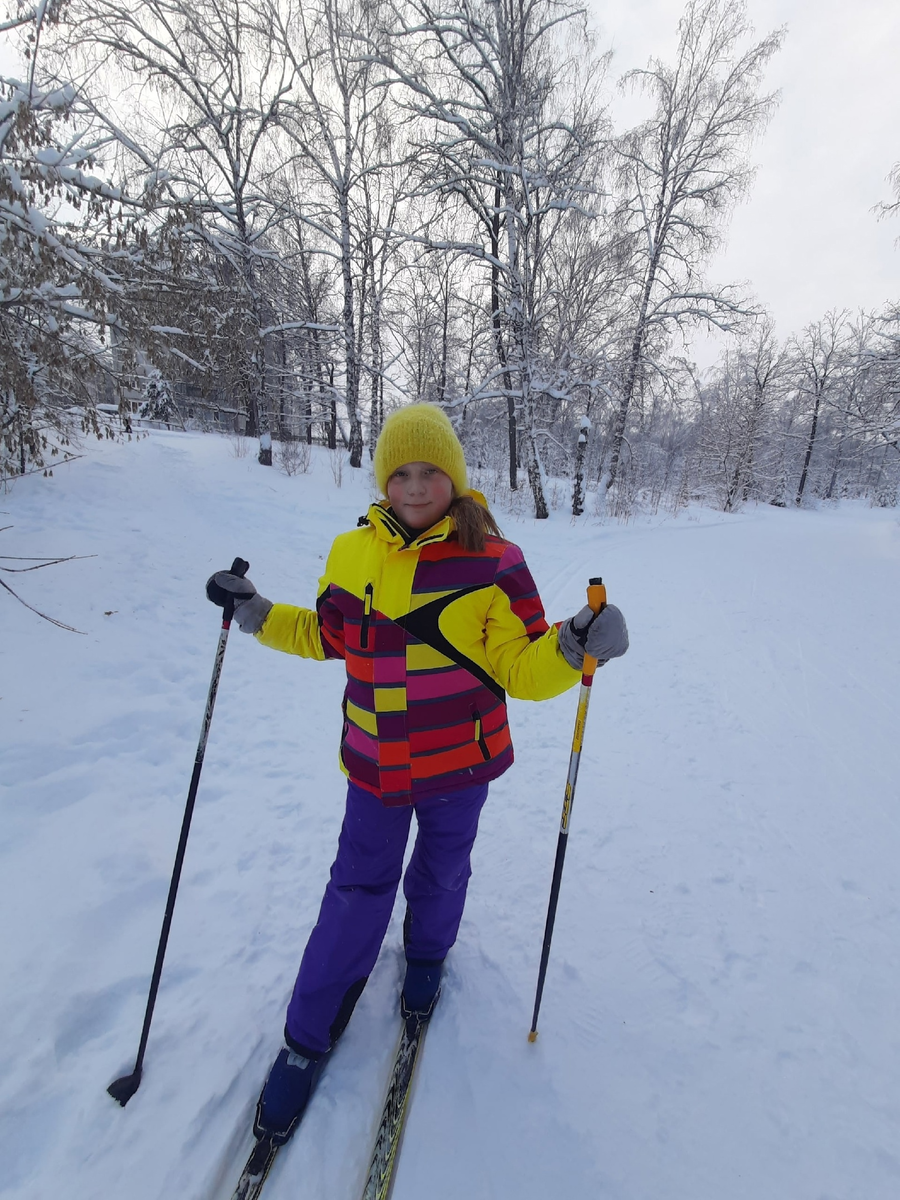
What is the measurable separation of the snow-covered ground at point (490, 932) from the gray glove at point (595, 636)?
1497mm

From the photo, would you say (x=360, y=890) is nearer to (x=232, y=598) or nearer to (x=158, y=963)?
(x=158, y=963)

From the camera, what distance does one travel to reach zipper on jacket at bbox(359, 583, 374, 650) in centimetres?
161

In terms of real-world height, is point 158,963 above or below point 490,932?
above

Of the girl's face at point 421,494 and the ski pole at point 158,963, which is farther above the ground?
the girl's face at point 421,494

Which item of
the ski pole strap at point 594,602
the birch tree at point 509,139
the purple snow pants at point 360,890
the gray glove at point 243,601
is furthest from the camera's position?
the birch tree at point 509,139

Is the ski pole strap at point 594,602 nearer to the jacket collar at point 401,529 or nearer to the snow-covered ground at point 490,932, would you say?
the jacket collar at point 401,529

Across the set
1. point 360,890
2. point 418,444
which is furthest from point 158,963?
point 418,444

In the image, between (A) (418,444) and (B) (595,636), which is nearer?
(B) (595,636)

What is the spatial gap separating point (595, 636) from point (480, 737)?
1.69 ft

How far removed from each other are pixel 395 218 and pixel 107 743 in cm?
1527

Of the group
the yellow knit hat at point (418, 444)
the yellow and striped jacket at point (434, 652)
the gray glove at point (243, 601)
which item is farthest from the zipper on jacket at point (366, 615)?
the gray glove at point (243, 601)

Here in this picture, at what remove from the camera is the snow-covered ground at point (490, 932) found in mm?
1527

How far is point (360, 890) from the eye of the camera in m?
1.69

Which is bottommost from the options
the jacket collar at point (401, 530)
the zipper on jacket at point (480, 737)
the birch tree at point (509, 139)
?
the zipper on jacket at point (480, 737)
